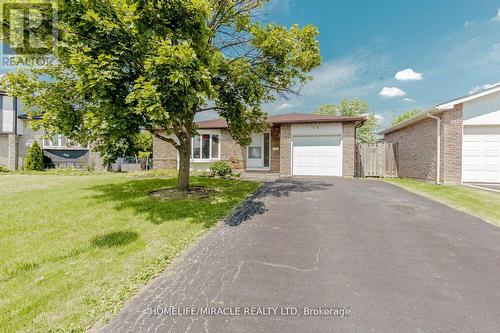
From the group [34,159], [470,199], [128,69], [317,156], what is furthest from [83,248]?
[34,159]

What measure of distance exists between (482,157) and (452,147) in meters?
1.49

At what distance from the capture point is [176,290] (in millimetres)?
2924

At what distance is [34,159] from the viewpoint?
18.1 meters

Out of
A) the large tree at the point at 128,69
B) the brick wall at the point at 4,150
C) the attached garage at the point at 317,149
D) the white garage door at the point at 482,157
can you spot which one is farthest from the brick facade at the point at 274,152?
the brick wall at the point at 4,150

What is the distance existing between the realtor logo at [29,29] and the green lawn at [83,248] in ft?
14.7

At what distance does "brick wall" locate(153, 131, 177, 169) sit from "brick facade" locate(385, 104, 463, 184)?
15.3 meters

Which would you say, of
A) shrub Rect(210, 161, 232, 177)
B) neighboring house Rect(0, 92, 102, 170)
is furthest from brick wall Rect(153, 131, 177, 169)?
neighboring house Rect(0, 92, 102, 170)

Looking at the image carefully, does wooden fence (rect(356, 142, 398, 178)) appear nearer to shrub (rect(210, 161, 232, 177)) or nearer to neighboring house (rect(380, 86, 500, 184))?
neighboring house (rect(380, 86, 500, 184))

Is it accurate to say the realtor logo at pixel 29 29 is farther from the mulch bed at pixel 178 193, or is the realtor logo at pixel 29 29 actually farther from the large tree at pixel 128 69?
the mulch bed at pixel 178 193

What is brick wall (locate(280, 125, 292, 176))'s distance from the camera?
46.2ft

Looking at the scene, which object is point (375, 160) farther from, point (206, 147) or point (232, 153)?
point (206, 147)

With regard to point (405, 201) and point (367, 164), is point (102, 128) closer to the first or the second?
point (405, 201)

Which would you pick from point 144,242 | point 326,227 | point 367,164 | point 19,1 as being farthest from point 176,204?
point 367,164

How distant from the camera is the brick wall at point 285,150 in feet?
46.2
